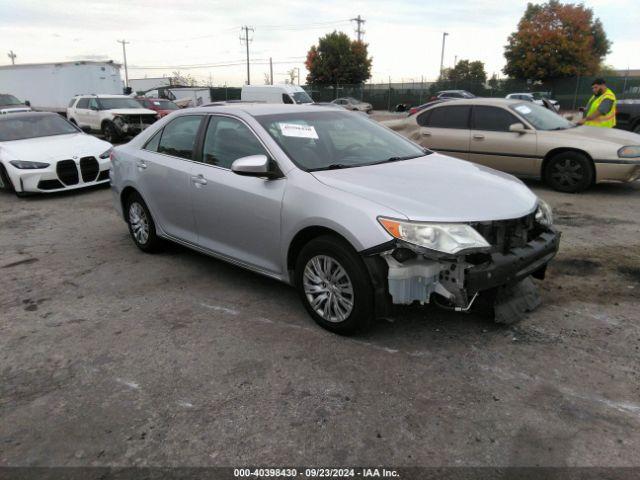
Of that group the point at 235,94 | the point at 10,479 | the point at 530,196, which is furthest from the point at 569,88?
the point at 10,479

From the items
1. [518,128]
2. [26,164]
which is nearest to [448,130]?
[518,128]

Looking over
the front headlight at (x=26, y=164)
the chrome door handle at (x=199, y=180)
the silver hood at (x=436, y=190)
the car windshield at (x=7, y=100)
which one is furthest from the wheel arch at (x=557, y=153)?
the car windshield at (x=7, y=100)

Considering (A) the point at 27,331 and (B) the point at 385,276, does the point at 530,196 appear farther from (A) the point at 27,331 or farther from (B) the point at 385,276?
(A) the point at 27,331

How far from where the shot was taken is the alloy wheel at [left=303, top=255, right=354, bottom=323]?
11.0 feet

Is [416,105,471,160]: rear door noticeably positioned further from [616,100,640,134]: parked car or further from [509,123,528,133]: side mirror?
[616,100,640,134]: parked car

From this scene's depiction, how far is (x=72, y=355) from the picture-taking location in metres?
3.41

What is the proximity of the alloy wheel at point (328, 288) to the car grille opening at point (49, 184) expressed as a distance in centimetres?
672

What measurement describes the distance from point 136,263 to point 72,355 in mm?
1932

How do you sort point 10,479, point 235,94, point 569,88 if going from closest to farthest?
point 10,479 → point 569,88 → point 235,94

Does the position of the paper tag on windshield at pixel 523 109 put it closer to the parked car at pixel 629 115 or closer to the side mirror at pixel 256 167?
the parked car at pixel 629 115

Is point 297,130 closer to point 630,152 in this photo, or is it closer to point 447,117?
point 447,117

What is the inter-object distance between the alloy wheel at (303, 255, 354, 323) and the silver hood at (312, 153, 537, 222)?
0.53 metres

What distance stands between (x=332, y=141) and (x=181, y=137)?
1545 millimetres

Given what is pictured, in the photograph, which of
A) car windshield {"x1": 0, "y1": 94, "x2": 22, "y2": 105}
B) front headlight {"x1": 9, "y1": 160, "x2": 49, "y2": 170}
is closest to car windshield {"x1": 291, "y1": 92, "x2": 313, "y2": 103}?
car windshield {"x1": 0, "y1": 94, "x2": 22, "y2": 105}
